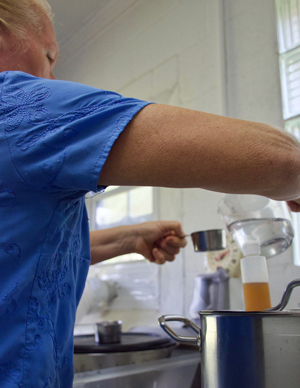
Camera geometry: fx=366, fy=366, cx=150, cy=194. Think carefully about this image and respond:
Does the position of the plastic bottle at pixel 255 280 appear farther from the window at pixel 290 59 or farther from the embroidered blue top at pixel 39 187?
the window at pixel 290 59

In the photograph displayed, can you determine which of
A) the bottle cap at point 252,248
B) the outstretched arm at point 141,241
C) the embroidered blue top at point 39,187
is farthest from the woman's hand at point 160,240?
the embroidered blue top at point 39,187

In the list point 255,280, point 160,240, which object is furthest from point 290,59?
point 255,280

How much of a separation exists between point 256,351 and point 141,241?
0.63 meters

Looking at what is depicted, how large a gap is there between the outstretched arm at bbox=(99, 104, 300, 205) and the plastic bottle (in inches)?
11.4

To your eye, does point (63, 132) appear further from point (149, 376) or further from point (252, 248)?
point (149, 376)

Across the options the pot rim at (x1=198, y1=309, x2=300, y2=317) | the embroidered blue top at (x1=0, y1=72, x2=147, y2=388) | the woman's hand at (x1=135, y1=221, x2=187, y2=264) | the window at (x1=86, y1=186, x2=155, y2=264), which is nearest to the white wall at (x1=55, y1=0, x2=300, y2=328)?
the window at (x1=86, y1=186, x2=155, y2=264)

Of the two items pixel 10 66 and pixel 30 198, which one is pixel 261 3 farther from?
pixel 30 198

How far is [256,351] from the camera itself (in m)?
0.50

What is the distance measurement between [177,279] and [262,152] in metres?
1.35

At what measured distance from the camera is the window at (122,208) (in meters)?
2.15

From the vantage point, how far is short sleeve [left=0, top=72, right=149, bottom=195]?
44cm

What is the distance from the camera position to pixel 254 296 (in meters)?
0.72

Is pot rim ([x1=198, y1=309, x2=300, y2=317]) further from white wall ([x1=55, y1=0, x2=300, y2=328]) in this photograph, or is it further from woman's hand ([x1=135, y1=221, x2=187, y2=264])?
white wall ([x1=55, y1=0, x2=300, y2=328])

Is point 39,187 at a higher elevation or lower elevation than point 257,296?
higher
